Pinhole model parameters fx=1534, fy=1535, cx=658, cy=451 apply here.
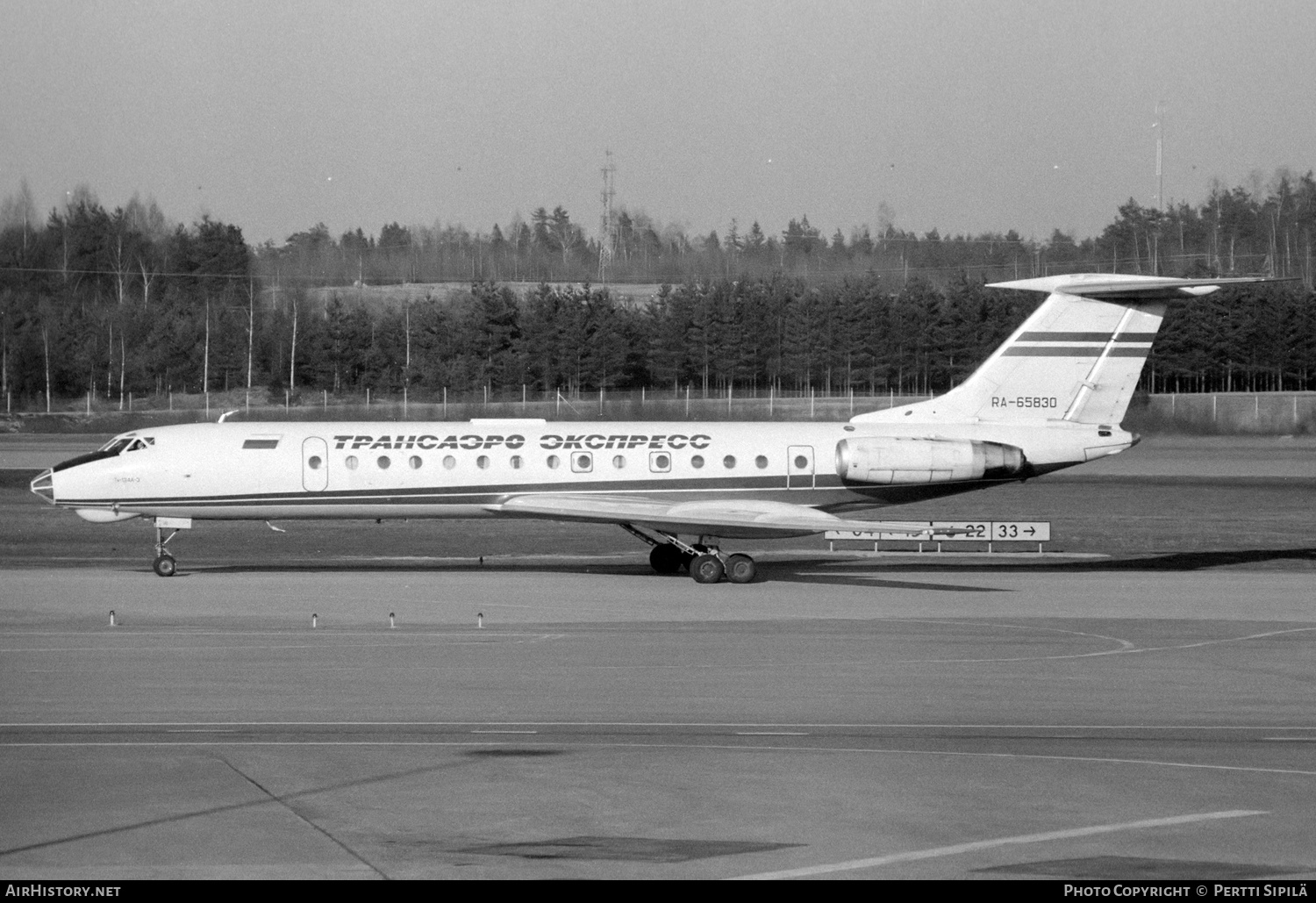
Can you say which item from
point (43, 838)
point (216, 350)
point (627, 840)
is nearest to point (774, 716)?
point (627, 840)

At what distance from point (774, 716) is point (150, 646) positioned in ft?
26.5

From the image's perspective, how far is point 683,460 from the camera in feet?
89.5

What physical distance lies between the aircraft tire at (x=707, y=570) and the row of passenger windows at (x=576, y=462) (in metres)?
1.78

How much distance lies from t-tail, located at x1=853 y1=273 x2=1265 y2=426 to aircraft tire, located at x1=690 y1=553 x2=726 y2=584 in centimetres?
535

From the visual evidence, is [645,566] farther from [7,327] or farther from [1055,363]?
[7,327]

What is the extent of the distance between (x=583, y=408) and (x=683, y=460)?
41.8 meters

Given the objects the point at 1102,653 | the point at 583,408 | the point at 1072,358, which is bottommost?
the point at 1102,653

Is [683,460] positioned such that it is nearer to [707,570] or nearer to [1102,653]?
[707,570]

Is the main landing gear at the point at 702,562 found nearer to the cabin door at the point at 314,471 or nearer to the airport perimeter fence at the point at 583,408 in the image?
the cabin door at the point at 314,471

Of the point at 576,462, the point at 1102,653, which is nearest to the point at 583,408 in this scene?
the point at 576,462

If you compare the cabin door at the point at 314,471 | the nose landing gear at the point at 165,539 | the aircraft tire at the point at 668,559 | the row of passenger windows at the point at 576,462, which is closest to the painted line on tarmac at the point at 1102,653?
the row of passenger windows at the point at 576,462

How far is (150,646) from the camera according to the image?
18094 millimetres

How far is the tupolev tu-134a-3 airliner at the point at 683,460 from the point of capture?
2655cm

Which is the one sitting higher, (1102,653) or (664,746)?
(664,746)
